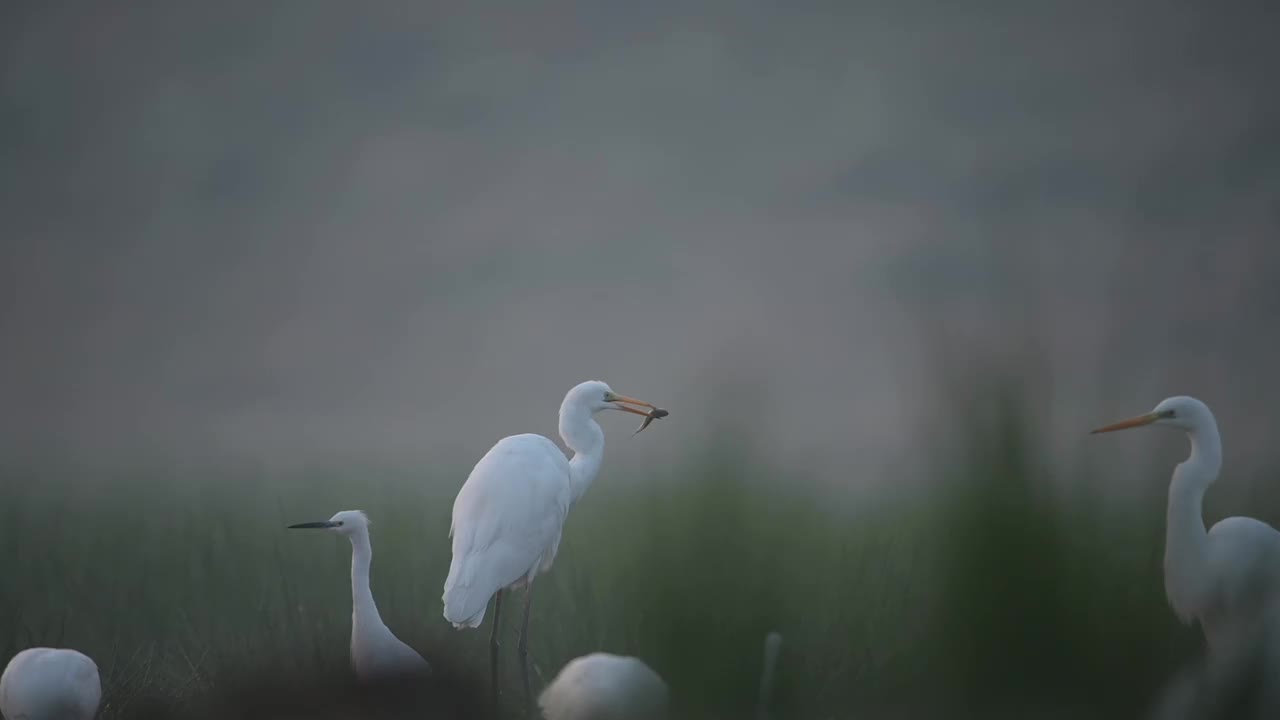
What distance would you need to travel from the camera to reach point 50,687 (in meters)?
3.94

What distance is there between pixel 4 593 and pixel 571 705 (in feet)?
13.5

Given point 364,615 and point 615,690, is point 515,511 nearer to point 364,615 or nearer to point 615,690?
point 364,615

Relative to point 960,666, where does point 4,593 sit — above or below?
below

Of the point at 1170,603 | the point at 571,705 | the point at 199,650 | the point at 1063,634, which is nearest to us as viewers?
the point at 1063,634

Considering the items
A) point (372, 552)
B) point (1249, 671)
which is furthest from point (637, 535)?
point (372, 552)

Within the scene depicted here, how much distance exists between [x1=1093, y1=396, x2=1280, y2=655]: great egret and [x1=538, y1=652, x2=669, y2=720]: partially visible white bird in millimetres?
826

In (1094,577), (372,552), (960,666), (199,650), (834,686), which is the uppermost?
(1094,577)

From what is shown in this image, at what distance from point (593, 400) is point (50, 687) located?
2.56 m

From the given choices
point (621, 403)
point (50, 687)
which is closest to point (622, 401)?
point (621, 403)

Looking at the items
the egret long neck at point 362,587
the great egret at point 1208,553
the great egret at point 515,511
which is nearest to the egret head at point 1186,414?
the great egret at point 1208,553

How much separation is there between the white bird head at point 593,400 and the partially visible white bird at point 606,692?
8.63 ft

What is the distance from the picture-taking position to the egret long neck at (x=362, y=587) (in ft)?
15.5

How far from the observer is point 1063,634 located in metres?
1.38

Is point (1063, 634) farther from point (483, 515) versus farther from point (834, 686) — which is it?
point (483, 515)
